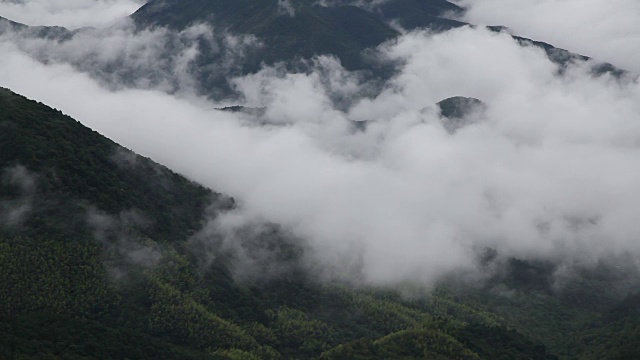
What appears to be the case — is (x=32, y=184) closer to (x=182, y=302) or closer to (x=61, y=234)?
(x=61, y=234)

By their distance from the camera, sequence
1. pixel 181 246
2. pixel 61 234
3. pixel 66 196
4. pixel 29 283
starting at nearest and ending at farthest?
pixel 29 283, pixel 61 234, pixel 66 196, pixel 181 246

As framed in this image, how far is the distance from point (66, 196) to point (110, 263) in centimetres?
1942

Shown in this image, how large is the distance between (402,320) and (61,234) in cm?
8206

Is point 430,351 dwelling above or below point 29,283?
above

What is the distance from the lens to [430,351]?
510 feet

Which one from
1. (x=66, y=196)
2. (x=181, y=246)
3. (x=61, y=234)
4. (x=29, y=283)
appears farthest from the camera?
(x=181, y=246)

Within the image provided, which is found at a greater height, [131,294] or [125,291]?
[125,291]

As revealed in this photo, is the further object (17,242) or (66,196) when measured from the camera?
(66,196)

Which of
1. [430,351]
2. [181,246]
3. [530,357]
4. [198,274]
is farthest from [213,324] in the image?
[530,357]

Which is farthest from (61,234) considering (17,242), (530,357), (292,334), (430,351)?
(530,357)

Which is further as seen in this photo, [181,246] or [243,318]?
[181,246]

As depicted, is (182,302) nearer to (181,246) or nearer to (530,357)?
(181,246)

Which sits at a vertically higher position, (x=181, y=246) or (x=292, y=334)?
(x=181, y=246)

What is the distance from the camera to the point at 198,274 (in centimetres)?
17900
